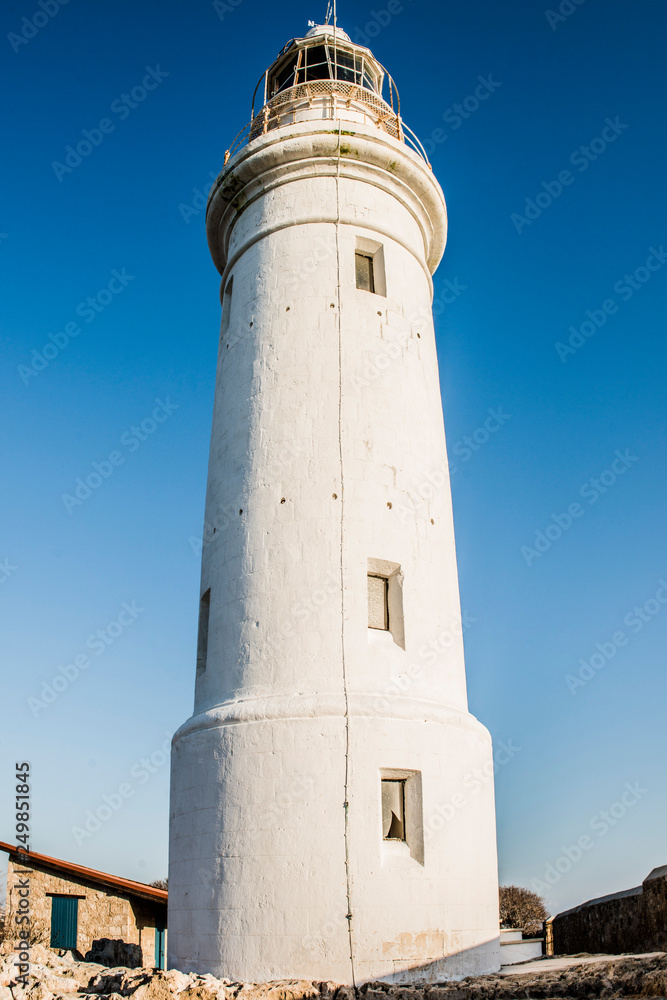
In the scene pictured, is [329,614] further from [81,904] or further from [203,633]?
[81,904]

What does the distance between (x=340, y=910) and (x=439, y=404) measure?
7.83 meters

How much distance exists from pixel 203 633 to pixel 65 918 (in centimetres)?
1133

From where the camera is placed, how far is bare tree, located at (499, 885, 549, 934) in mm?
34903

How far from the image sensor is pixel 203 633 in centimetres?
1247

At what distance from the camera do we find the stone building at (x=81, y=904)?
19.2 metres

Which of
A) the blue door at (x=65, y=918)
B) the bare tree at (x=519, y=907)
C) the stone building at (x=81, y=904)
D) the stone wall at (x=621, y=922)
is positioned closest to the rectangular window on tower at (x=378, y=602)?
the stone wall at (x=621, y=922)

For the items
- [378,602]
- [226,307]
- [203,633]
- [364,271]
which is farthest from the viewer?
[226,307]

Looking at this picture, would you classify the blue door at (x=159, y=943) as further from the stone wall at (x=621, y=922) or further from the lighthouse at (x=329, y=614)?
the lighthouse at (x=329, y=614)

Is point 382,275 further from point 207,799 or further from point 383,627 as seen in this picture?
point 207,799

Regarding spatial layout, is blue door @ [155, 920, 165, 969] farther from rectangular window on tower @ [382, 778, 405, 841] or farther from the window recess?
the window recess

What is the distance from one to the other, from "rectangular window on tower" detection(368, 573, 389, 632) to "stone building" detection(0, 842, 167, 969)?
12.0 m

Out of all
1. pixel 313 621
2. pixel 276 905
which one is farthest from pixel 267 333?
pixel 276 905

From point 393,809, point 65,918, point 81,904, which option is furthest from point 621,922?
point 65,918

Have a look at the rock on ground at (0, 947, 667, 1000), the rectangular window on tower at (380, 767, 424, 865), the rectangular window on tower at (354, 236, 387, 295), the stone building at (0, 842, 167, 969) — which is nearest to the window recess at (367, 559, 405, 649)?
the rectangular window on tower at (380, 767, 424, 865)
